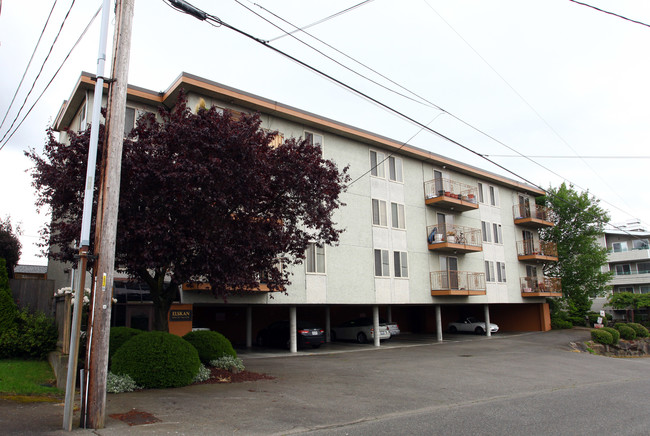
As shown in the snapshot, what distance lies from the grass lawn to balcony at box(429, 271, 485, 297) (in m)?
19.7

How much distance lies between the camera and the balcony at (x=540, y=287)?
33.6 meters

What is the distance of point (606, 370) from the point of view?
1716cm

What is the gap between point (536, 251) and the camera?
3456 cm

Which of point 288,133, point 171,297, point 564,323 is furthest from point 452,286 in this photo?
point 171,297

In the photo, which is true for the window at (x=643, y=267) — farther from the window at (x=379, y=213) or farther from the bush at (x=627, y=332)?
the window at (x=379, y=213)

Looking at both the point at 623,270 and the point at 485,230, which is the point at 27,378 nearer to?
the point at 485,230

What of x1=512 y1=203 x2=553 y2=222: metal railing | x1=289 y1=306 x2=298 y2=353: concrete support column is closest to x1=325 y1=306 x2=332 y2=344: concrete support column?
x1=289 y1=306 x2=298 y2=353: concrete support column

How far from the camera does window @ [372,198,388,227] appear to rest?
2423 cm

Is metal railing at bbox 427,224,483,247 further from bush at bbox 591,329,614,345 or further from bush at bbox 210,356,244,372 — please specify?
bush at bbox 210,356,244,372

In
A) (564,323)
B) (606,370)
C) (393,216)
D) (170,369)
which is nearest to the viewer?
(170,369)

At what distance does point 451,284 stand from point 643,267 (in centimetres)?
4446

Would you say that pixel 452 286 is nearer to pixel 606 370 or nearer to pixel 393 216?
pixel 393 216

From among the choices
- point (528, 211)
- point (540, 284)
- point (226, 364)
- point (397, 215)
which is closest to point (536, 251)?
point (540, 284)

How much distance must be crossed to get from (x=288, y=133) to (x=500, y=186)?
64.5ft
